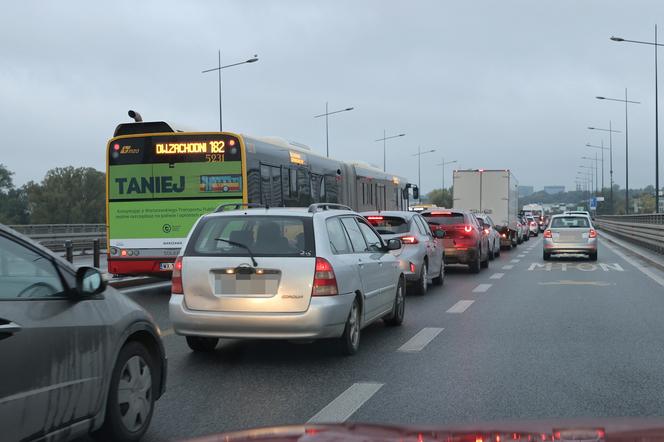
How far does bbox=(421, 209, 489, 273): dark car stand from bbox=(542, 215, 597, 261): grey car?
17.1ft

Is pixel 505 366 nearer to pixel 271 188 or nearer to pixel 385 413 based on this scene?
pixel 385 413

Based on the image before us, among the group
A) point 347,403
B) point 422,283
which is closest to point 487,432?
point 347,403

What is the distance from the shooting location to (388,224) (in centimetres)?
1420

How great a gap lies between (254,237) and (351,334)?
130cm

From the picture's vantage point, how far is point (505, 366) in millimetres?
7117

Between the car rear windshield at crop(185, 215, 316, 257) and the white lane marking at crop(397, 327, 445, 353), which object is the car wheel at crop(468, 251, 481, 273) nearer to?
the white lane marking at crop(397, 327, 445, 353)

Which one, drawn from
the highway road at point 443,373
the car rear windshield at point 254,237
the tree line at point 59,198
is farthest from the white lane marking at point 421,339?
the tree line at point 59,198

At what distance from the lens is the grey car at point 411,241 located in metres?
13.5

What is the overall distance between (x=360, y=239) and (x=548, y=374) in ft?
9.15

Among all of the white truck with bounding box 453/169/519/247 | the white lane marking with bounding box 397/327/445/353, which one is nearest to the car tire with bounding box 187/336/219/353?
the white lane marking with bounding box 397/327/445/353

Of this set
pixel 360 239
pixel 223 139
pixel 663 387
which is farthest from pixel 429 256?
pixel 663 387

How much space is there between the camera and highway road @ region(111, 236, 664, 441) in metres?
5.41

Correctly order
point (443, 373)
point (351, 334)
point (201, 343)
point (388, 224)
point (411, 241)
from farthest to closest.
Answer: point (388, 224) < point (411, 241) < point (201, 343) < point (351, 334) < point (443, 373)

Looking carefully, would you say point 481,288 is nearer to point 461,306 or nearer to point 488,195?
point 461,306
